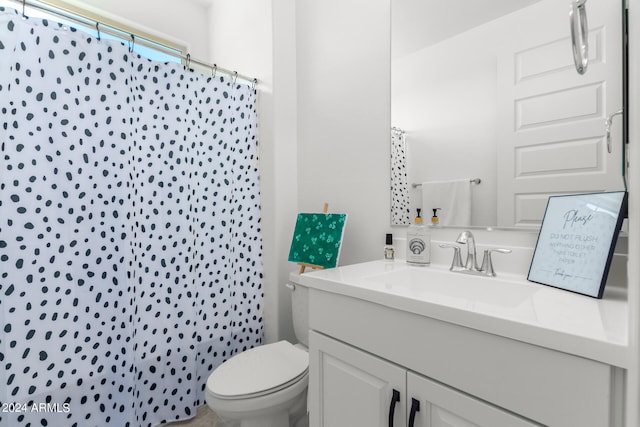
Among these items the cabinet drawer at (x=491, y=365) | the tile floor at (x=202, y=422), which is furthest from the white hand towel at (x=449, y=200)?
the tile floor at (x=202, y=422)

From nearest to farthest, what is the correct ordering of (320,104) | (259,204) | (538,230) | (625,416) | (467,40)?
(625,416) → (538,230) → (467,40) → (320,104) → (259,204)

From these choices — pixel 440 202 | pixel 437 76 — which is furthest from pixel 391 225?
pixel 437 76

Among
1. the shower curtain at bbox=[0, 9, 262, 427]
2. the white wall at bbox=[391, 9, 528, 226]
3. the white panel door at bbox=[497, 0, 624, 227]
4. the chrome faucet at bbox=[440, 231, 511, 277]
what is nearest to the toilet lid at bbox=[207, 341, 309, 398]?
the shower curtain at bbox=[0, 9, 262, 427]

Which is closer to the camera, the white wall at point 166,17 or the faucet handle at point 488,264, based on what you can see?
the faucet handle at point 488,264

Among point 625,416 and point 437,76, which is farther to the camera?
point 437,76

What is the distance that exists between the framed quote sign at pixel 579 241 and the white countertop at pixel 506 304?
0.04 metres

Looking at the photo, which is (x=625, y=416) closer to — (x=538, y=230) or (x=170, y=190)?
(x=538, y=230)

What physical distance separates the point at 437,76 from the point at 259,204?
3.88ft

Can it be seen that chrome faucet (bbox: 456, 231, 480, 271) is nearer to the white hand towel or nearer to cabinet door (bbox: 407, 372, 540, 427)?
the white hand towel

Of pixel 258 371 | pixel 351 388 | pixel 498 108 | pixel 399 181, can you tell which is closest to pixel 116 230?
pixel 258 371

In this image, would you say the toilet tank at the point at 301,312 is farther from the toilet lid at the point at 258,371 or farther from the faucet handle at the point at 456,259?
the faucet handle at the point at 456,259

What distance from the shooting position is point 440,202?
1288 millimetres

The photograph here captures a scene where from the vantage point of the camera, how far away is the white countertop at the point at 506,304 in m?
0.55

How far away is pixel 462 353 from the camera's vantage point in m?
0.70
